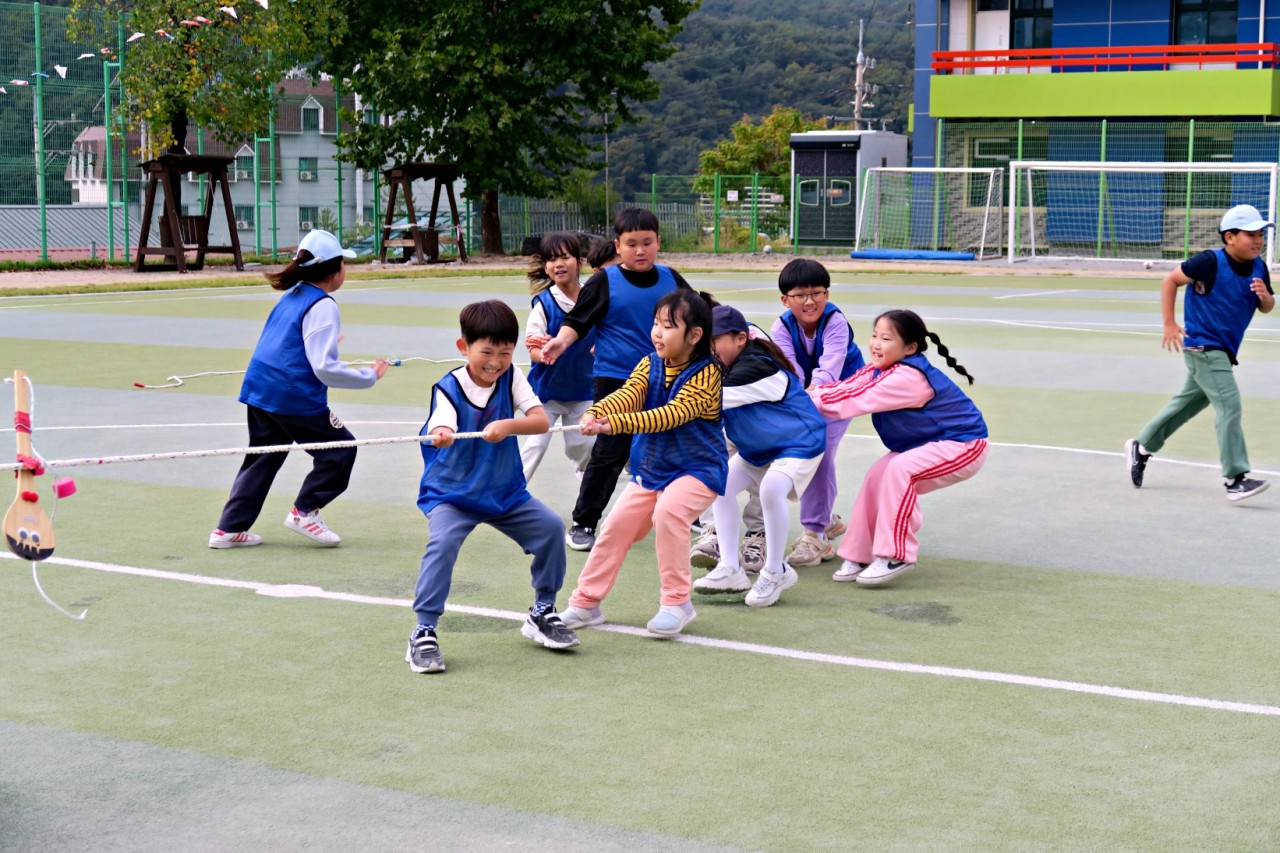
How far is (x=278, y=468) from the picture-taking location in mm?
7762

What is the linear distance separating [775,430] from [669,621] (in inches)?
44.1

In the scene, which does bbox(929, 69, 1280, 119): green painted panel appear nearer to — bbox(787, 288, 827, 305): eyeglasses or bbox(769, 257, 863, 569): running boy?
bbox(769, 257, 863, 569): running boy

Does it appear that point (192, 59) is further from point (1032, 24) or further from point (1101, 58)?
point (1032, 24)

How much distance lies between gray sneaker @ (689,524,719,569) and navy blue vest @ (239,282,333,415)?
6.22 ft

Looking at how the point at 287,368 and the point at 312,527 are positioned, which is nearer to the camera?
the point at 287,368

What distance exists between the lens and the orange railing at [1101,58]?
40844 millimetres

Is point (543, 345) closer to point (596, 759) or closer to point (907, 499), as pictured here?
point (907, 499)

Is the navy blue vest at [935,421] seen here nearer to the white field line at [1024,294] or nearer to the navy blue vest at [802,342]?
the navy blue vest at [802,342]

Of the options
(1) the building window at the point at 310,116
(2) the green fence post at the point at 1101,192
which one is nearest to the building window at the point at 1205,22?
(2) the green fence post at the point at 1101,192

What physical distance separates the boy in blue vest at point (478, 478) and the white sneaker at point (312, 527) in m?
1.97

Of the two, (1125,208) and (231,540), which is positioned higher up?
(1125,208)

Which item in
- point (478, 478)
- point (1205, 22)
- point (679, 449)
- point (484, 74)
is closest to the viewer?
point (478, 478)

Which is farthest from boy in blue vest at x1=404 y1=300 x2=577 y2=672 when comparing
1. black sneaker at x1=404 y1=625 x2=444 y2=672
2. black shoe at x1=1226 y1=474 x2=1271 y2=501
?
black shoe at x1=1226 y1=474 x2=1271 y2=501

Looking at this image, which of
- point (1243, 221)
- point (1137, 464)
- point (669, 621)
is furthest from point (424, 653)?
point (1243, 221)
